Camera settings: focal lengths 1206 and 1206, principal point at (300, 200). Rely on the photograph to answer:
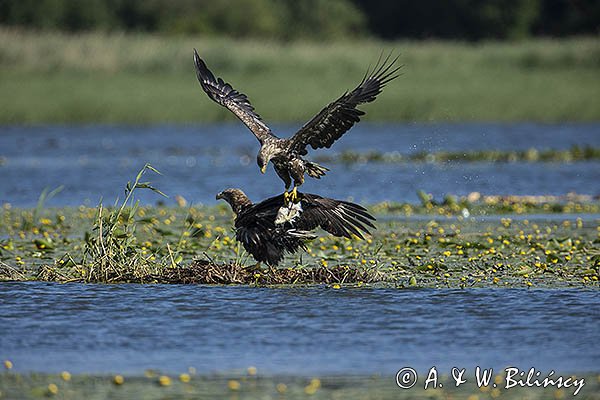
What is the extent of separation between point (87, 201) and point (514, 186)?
21.0ft

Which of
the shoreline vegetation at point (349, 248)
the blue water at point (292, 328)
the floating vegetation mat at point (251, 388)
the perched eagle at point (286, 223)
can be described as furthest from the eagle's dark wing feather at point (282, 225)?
the floating vegetation mat at point (251, 388)

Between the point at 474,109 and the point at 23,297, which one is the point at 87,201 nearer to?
the point at 23,297

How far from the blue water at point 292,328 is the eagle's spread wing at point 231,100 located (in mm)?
1823

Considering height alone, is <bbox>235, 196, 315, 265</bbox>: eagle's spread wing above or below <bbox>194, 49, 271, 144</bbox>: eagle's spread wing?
below

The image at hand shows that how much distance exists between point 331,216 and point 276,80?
22448 millimetres

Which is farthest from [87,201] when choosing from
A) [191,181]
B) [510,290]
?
[510,290]

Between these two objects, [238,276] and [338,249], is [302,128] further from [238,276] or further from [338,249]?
[338,249]

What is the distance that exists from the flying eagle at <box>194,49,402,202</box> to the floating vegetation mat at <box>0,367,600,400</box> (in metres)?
3.25

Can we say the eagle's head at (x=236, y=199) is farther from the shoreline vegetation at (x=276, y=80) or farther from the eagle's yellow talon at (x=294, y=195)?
the shoreline vegetation at (x=276, y=80)

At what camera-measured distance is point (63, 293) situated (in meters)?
9.65

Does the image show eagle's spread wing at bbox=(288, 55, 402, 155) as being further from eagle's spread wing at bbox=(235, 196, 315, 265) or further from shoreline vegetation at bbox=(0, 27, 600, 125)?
shoreline vegetation at bbox=(0, 27, 600, 125)

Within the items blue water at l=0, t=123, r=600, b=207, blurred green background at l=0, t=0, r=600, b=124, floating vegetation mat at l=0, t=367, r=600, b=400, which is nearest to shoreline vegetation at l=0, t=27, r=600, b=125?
blurred green background at l=0, t=0, r=600, b=124

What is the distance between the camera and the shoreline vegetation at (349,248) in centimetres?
1020

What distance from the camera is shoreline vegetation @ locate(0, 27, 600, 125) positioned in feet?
103
